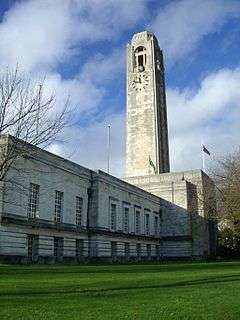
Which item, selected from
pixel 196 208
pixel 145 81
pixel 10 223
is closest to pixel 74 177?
pixel 10 223

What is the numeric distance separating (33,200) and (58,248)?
5.19m

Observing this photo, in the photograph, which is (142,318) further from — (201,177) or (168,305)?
(201,177)

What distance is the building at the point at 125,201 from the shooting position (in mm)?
33719

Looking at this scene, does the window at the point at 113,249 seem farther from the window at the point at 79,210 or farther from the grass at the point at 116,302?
the grass at the point at 116,302

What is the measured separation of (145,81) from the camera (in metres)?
75.0

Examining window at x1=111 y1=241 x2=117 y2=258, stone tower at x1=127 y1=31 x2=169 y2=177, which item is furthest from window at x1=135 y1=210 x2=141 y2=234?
stone tower at x1=127 y1=31 x2=169 y2=177

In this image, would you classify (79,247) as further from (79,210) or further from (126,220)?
(126,220)

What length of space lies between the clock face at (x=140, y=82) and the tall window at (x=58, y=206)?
39146 millimetres

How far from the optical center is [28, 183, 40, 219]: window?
1389 inches

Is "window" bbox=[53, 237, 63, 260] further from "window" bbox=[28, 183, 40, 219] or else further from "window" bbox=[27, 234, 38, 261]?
"window" bbox=[28, 183, 40, 219]

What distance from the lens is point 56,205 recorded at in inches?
1542

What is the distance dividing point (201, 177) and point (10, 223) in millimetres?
39057

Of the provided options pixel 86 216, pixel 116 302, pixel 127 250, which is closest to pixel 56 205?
pixel 86 216

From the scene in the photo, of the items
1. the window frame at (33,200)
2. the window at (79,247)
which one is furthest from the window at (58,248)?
the window frame at (33,200)
